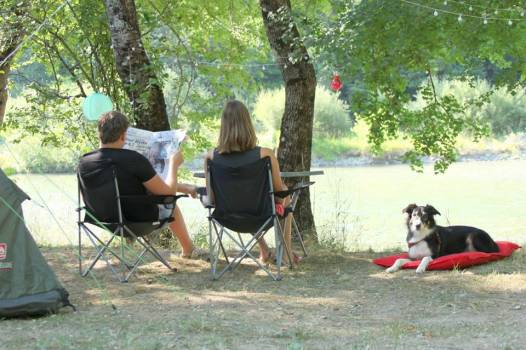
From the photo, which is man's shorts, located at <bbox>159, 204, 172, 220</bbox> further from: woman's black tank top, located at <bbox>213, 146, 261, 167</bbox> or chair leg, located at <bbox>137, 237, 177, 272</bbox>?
woman's black tank top, located at <bbox>213, 146, 261, 167</bbox>

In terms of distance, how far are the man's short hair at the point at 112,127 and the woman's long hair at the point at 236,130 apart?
0.53m

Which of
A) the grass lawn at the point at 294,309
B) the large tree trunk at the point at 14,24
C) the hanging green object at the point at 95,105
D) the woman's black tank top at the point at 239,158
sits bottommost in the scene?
the grass lawn at the point at 294,309

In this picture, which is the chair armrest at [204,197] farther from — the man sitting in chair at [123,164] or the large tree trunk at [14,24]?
the large tree trunk at [14,24]

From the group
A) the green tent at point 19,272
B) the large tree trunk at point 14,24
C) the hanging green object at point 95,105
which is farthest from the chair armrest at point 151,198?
the large tree trunk at point 14,24

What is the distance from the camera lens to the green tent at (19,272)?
11.6ft

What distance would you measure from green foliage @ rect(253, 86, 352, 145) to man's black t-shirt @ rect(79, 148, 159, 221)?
1878 cm

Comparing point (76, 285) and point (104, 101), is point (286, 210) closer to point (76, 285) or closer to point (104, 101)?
point (76, 285)

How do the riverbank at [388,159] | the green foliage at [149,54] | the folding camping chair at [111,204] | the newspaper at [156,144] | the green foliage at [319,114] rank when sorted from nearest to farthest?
the folding camping chair at [111,204], the newspaper at [156,144], the green foliage at [149,54], the riverbank at [388,159], the green foliage at [319,114]

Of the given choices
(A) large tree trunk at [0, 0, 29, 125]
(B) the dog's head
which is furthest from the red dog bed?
(A) large tree trunk at [0, 0, 29, 125]

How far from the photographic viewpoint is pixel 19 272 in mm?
3611

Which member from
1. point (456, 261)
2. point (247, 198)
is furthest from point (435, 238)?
point (247, 198)

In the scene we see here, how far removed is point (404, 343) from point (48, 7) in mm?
5080

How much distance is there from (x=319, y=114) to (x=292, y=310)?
69.7ft

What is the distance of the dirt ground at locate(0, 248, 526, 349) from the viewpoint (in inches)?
120
